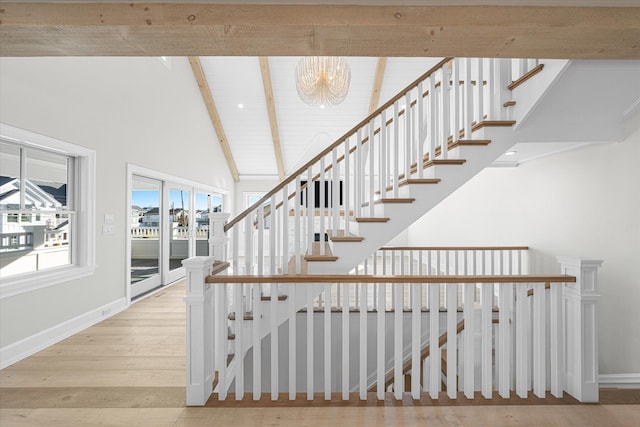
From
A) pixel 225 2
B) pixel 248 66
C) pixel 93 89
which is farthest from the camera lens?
pixel 248 66

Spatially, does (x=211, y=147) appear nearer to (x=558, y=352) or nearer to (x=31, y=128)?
(x=31, y=128)

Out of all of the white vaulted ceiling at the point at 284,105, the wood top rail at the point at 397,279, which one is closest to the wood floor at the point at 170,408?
the wood top rail at the point at 397,279

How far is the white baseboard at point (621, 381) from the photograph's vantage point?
246cm

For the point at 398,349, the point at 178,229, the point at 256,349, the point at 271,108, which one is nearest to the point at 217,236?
the point at 256,349

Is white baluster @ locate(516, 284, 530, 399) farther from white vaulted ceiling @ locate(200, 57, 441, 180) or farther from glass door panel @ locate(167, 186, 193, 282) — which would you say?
white vaulted ceiling @ locate(200, 57, 441, 180)

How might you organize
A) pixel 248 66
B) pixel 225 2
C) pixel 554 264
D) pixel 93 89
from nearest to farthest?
pixel 225 2 < pixel 93 89 < pixel 554 264 < pixel 248 66

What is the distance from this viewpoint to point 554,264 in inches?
161

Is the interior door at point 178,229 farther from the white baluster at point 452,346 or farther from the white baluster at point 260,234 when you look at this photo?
the white baluster at point 452,346

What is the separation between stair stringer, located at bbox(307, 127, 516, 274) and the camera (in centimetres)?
302

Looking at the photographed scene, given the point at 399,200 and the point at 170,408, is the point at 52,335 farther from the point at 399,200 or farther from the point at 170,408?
the point at 399,200

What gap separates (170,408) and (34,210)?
91.3 inches

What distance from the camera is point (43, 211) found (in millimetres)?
3146

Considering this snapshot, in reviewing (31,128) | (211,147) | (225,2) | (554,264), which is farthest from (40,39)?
(211,147)

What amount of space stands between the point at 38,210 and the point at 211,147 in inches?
181
